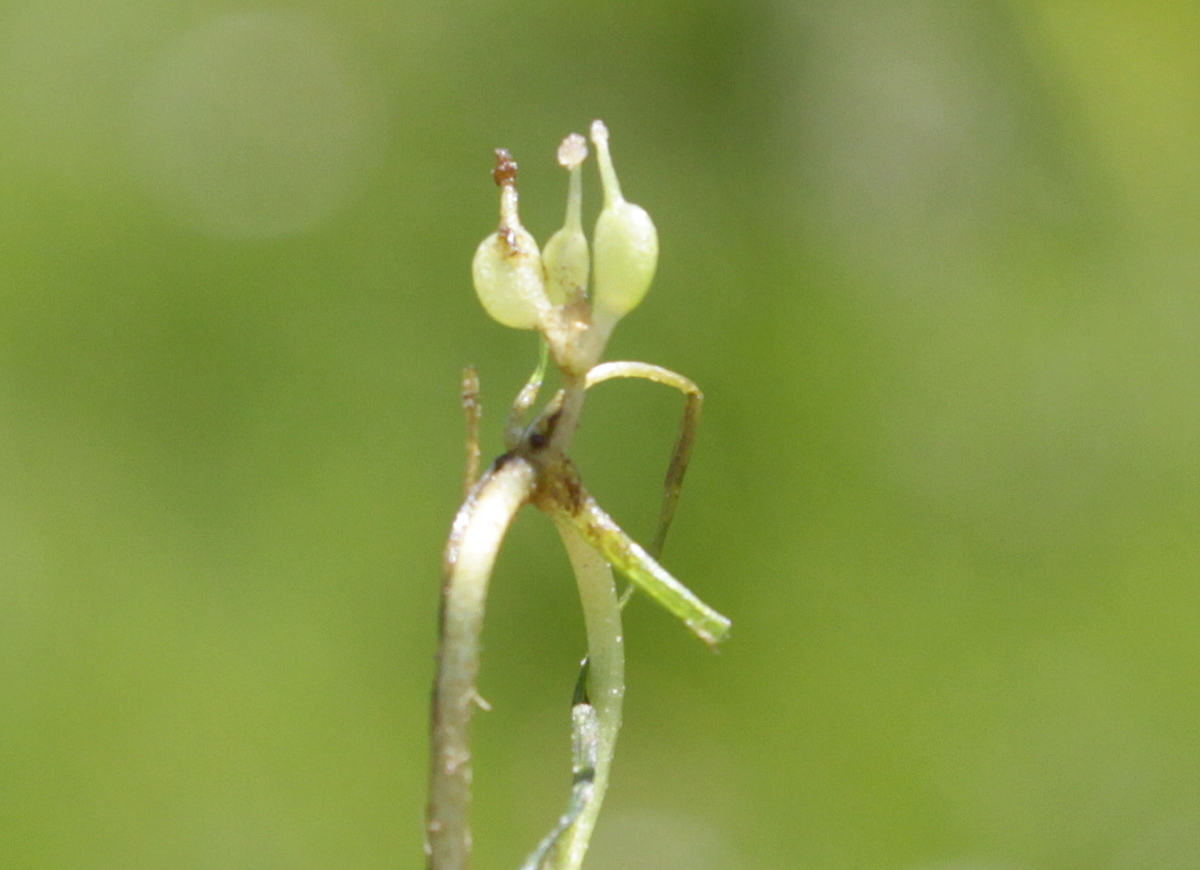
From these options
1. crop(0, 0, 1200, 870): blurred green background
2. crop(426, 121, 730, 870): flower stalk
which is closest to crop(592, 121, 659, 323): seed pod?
crop(426, 121, 730, 870): flower stalk

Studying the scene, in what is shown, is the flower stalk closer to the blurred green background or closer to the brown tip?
the brown tip

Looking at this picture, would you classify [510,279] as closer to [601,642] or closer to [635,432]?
[601,642]

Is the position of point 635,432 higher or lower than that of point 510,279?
lower

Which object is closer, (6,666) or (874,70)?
(6,666)

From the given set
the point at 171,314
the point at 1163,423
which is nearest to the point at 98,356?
the point at 171,314

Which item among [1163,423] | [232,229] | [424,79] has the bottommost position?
[1163,423]

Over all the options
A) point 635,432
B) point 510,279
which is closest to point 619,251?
point 510,279

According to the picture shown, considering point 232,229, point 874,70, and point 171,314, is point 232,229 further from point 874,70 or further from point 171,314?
point 874,70
